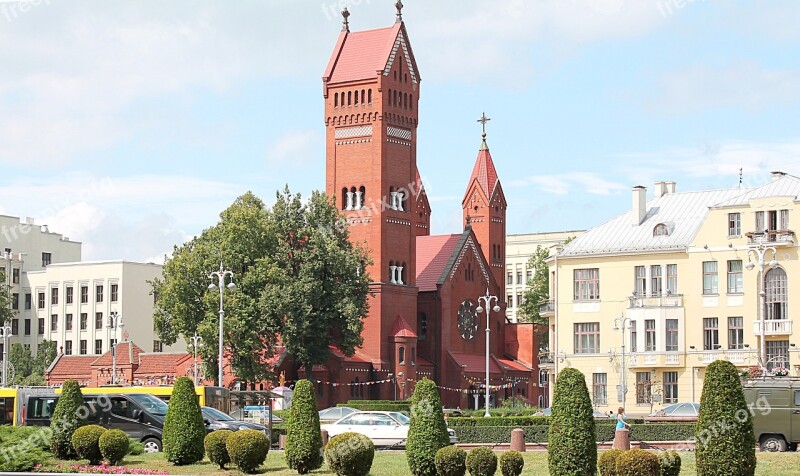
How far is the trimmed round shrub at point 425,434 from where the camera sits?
28062 mm

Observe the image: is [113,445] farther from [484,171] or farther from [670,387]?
[484,171]

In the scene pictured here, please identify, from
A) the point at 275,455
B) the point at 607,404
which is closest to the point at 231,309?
the point at 607,404

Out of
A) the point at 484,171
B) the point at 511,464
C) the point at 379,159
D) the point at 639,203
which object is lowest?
the point at 511,464

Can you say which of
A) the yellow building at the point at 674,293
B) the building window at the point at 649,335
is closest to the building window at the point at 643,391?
the yellow building at the point at 674,293

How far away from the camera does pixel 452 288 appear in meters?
95.7

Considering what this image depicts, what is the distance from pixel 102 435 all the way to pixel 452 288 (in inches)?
2551

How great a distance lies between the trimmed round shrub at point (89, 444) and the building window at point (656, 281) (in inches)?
1604

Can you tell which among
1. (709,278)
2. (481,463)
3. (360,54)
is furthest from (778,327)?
(481,463)

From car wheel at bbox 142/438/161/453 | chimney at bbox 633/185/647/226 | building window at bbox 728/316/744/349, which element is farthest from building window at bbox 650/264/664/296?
car wheel at bbox 142/438/161/453

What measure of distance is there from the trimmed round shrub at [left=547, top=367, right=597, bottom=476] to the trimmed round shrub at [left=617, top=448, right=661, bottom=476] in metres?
0.84

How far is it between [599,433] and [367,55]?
51.0 metres

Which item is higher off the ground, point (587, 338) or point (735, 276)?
point (735, 276)

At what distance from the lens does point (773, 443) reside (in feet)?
119


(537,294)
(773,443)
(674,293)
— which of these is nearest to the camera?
(773,443)
